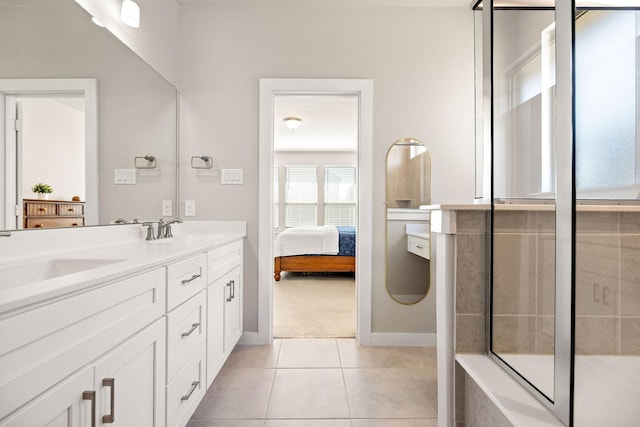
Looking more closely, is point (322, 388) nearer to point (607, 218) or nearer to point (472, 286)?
point (472, 286)

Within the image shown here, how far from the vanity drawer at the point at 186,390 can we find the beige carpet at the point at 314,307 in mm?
1186

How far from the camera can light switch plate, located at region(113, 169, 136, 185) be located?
1874 millimetres

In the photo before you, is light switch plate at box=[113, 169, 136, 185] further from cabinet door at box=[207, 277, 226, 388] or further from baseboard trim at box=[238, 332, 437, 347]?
baseboard trim at box=[238, 332, 437, 347]

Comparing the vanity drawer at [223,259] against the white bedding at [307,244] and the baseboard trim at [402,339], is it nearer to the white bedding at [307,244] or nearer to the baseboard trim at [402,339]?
the baseboard trim at [402,339]

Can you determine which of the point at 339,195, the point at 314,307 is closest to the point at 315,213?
the point at 339,195

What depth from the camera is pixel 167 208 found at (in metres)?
2.47

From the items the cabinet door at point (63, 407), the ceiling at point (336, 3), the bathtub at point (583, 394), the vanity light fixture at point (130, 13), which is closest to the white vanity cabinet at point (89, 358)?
the cabinet door at point (63, 407)

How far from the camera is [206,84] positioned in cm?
257

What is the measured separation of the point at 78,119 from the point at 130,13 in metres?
0.89

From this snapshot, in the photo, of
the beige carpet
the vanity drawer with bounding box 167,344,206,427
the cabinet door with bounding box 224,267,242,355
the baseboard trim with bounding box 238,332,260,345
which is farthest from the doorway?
the vanity drawer with bounding box 167,344,206,427

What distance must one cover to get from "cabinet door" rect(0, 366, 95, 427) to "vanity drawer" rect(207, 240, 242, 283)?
3.08ft

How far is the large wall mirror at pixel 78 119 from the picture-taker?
1197 mm

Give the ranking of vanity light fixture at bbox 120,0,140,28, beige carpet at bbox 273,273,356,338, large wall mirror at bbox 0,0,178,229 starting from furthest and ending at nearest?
beige carpet at bbox 273,273,356,338 → vanity light fixture at bbox 120,0,140,28 → large wall mirror at bbox 0,0,178,229

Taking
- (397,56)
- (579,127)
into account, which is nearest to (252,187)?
(397,56)
